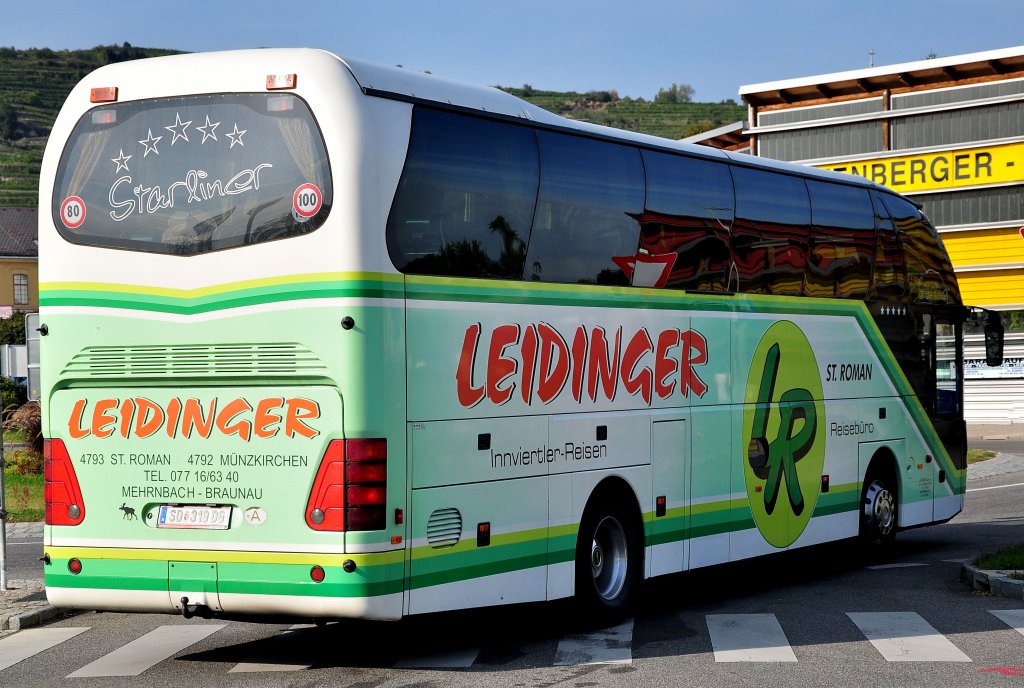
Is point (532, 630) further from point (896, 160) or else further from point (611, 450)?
point (896, 160)

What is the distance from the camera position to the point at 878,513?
1553cm

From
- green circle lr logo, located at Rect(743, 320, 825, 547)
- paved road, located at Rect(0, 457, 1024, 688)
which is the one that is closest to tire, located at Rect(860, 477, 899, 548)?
green circle lr logo, located at Rect(743, 320, 825, 547)

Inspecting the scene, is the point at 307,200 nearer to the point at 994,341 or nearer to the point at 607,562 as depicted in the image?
the point at 607,562

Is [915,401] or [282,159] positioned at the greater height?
[282,159]

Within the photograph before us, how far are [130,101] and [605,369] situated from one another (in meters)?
4.01

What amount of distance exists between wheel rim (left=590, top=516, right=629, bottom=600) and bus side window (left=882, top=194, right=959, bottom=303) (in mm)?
6343

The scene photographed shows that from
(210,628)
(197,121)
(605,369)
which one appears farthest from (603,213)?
(210,628)

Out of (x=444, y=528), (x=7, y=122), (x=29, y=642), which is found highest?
(x=7, y=122)

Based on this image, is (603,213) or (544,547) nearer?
(544,547)

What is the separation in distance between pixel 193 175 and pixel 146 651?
Answer: 3530 millimetres

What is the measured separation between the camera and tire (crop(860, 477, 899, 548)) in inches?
604

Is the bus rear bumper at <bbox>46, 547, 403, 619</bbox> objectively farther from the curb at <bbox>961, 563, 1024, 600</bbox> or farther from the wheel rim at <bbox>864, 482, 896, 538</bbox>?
the wheel rim at <bbox>864, 482, 896, 538</bbox>

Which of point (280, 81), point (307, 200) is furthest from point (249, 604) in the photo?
point (280, 81)

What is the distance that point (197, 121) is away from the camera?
Answer: 921 centimetres
